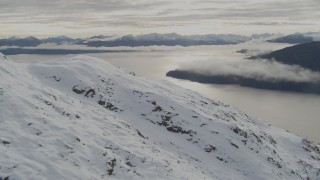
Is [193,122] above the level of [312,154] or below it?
above

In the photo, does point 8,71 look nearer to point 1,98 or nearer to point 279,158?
point 1,98

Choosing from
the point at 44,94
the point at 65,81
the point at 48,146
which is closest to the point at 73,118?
the point at 44,94

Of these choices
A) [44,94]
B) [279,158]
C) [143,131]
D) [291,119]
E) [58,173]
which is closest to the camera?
[58,173]

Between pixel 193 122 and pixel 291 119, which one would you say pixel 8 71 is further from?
pixel 291 119

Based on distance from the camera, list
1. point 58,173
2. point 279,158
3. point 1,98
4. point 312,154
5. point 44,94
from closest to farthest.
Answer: point 58,173
point 1,98
point 44,94
point 279,158
point 312,154

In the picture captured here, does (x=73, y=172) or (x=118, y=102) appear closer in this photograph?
(x=73, y=172)

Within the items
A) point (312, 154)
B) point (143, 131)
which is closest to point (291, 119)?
point (312, 154)

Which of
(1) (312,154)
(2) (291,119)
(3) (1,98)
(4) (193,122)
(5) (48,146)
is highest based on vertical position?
(3) (1,98)
